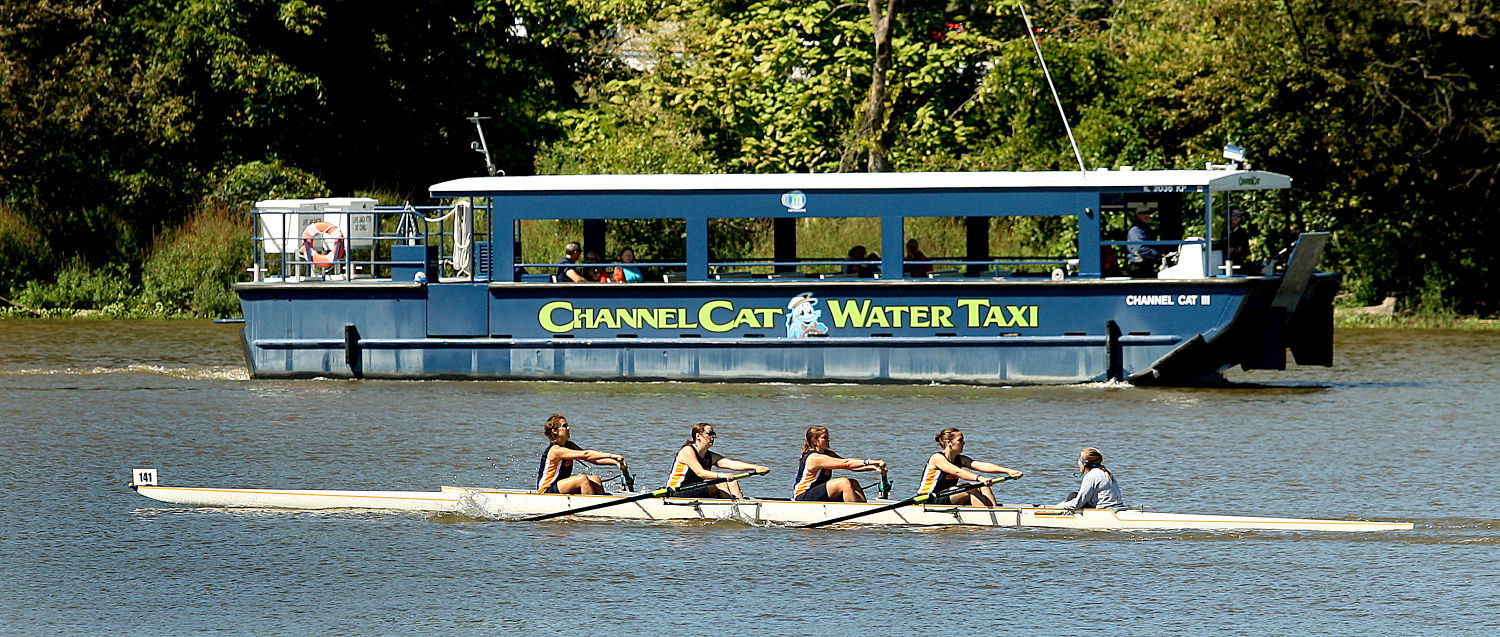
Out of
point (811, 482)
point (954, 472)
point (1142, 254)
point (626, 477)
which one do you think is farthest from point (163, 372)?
point (954, 472)

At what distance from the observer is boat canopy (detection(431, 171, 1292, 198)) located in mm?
23422

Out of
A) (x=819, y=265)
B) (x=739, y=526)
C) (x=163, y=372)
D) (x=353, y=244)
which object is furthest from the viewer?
(x=353, y=244)

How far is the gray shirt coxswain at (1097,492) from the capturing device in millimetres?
14352

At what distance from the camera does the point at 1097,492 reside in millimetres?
14406

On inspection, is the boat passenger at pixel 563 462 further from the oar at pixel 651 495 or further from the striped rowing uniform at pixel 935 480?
the striped rowing uniform at pixel 935 480

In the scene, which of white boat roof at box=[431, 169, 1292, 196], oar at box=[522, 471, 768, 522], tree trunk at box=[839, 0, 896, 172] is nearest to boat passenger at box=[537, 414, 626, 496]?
oar at box=[522, 471, 768, 522]

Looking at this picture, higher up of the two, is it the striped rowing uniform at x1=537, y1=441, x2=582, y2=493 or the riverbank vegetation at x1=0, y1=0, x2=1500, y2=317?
the riverbank vegetation at x1=0, y1=0, x2=1500, y2=317

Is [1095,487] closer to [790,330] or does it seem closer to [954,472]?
[954,472]

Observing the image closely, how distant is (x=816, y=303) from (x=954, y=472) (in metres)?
9.11

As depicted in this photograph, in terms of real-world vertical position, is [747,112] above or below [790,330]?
above

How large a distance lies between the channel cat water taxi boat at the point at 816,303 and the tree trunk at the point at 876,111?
45.1 ft

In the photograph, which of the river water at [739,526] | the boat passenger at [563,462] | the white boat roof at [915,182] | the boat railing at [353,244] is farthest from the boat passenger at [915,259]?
the boat passenger at [563,462]

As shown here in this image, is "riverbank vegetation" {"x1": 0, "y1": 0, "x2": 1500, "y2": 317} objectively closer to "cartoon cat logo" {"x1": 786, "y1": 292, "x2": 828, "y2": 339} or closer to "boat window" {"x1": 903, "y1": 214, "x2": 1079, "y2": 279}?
"boat window" {"x1": 903, "y1": 214, "x2": 1079, "y2": 279}

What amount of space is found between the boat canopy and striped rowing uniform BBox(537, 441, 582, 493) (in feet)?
30.6
